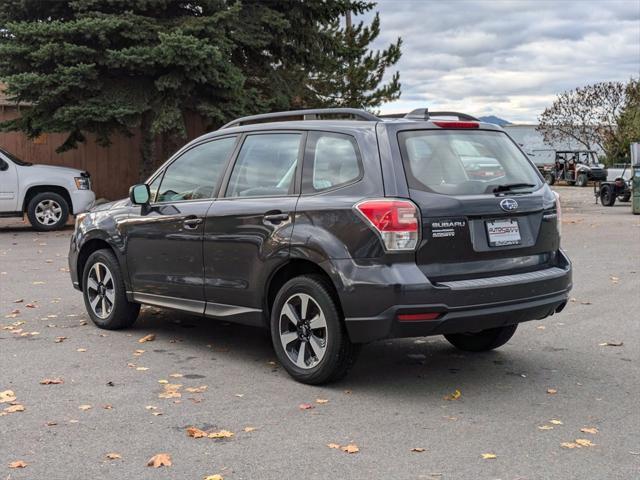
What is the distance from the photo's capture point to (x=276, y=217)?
5980 millimetres

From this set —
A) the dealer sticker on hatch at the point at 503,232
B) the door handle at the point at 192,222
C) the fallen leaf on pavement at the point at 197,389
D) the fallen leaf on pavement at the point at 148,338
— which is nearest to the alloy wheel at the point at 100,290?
the fallen leaf on pavement at the point at 148,338

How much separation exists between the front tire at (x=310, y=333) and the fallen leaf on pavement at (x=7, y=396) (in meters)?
1.76

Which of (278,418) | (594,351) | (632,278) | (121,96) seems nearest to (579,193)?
(121,96)

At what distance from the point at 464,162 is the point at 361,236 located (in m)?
0.97

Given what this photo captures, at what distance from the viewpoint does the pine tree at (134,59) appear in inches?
717

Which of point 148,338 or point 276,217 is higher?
point 276,217

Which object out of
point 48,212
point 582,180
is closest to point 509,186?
point 48,212

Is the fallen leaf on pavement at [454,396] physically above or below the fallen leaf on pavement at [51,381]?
below

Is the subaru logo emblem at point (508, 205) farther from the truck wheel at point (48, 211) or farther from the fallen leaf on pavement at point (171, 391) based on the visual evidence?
the truck wheel at point (48, 211)

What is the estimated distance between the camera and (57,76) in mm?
18328

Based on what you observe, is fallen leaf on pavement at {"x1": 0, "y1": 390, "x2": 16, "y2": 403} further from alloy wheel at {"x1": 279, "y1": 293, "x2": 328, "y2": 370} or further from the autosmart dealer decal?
the autosmart dealer decal

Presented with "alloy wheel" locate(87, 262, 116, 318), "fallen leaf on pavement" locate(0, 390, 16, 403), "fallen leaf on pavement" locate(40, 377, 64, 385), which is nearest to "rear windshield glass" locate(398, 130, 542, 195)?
"fallen leaf on pavement" locate(40, 377, 64, 385)

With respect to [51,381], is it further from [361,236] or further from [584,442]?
[584,442]

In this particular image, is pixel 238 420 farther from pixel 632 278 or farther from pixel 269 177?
pixel 632 278
